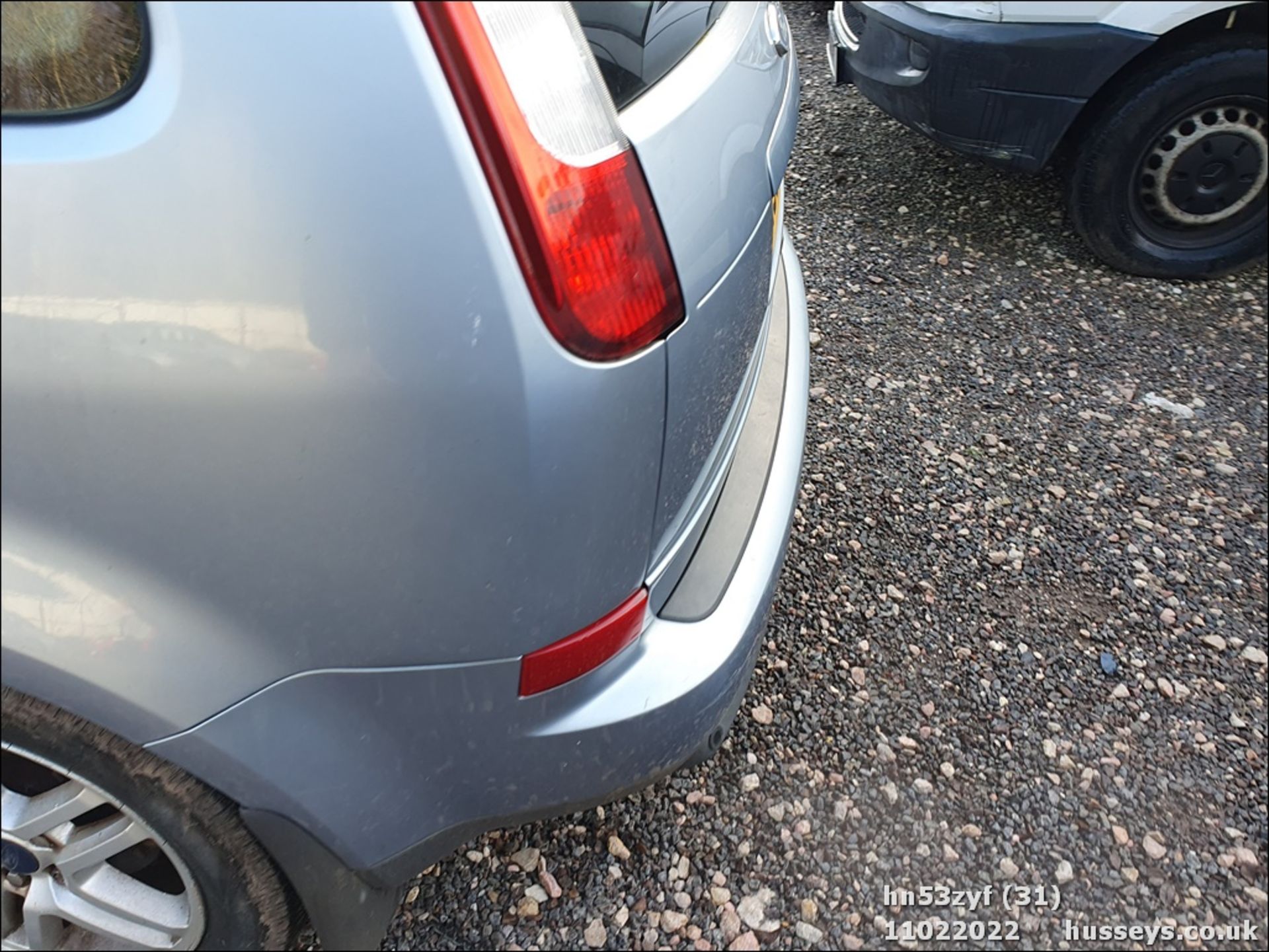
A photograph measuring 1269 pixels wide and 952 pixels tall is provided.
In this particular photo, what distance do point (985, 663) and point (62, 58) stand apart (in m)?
2.08

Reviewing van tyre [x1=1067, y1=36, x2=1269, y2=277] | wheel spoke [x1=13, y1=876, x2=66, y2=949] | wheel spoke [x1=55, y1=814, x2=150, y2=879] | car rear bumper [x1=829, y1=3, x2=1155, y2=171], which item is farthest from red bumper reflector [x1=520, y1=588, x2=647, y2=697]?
van tyre [x1=1067, y1=36, x2=1269, y2=277]

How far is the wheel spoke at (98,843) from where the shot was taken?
4.51ft

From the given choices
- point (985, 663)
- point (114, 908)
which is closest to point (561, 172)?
point (114, 908)

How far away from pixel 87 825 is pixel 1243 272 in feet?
13.0

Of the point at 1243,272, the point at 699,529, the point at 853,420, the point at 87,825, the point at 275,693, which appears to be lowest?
the point at 1243,272

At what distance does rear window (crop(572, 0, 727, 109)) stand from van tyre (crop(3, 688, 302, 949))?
1061 mm

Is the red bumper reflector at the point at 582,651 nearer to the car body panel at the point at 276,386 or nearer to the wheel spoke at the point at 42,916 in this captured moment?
the car body panel at the point at 276,386

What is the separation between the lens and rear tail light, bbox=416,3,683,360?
37.8 inches

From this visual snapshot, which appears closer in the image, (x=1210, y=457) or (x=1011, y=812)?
(x=1011, y=812)

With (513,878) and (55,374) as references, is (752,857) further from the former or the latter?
(55,374)

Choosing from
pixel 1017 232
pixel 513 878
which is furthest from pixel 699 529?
pixel 1017 232

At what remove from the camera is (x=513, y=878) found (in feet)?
6.00

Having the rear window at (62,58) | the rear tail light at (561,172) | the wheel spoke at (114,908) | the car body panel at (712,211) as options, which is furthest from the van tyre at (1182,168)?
the wheel spoke at (114,908)

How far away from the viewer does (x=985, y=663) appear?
2229 millimetres
